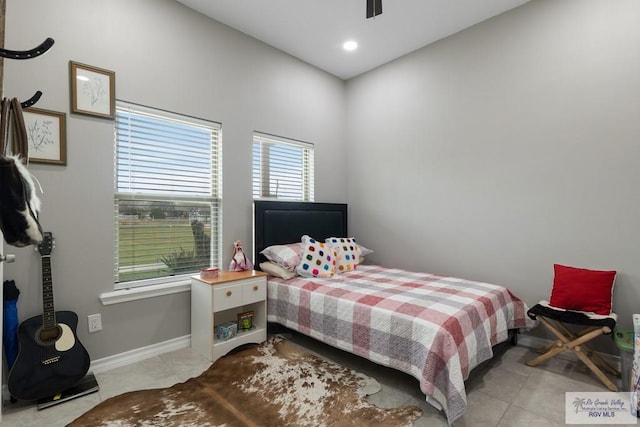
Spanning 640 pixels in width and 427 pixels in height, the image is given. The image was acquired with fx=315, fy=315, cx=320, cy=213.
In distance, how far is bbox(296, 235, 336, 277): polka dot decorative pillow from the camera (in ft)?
9.84

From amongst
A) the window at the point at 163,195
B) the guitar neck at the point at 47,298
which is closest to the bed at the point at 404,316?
the window at the point at 163,195

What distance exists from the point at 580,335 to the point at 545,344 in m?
0.52

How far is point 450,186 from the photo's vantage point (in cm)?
331

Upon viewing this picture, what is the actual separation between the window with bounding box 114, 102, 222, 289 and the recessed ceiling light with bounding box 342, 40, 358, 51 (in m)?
1.67

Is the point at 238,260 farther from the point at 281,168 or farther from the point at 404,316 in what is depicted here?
the point at 404,316

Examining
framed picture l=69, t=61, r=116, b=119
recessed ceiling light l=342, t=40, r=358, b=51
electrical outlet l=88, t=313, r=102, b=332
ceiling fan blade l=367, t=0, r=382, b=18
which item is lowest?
electrical outlet l=88, t=313, r=102, b=332

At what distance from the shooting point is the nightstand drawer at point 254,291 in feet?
8.95

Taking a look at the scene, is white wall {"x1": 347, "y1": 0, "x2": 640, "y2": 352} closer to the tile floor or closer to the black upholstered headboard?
the black upholstered headboard

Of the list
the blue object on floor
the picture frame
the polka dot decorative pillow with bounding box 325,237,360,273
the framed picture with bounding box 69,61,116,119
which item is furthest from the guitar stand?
the polka dot decorative pillow with bounding box 325,237,360,273

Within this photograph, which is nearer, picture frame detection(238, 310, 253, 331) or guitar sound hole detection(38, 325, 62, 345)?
guitar sound hole detection(38, 325, 62, 345)

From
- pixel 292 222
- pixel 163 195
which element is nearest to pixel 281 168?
pixel 292 222

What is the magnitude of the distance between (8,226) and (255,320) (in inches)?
85.4

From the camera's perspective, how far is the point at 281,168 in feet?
12.0

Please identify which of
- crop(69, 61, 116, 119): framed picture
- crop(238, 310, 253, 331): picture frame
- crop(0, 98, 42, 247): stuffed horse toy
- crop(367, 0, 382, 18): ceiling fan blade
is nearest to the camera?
crop(0, 98, 42, 247): stuffed horse toy
